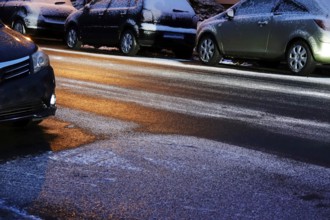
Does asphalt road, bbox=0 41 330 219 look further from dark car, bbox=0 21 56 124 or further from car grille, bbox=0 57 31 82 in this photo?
car grille, bbox=0 57 31 82

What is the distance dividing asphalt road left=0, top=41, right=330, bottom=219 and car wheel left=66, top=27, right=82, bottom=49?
798cm

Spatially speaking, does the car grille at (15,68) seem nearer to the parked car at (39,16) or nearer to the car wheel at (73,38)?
the car wheel at (73,38)

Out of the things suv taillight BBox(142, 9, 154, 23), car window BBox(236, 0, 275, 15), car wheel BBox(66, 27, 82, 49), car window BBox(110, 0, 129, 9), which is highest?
car window BBox(236, 0, 275, 15)

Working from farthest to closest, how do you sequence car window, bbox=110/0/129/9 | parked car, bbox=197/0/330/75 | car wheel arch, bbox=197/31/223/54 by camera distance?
car window, bbox=110/0/129/9 → car wheel arch, bbox=197/31/223/54 → parked car, bbox=197/0/330/75

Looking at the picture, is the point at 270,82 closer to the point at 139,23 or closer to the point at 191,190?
the point at 139,23

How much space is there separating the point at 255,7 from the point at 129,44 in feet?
12.5

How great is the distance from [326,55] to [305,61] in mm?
454

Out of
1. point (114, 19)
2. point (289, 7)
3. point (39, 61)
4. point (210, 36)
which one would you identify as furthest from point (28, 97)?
point (114, 19)

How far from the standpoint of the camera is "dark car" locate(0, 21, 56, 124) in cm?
560

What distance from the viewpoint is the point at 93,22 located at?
56.1 feet

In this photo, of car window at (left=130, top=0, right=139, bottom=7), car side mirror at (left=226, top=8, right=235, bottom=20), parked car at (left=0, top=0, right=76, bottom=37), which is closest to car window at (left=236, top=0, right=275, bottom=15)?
car side mirror at (left=226, top=8, right=235, bottom=20)

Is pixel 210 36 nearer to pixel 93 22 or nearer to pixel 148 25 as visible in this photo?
pixel 148 25

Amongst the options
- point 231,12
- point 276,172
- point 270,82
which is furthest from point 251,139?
point 231,12

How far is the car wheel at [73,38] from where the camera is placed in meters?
17.7
